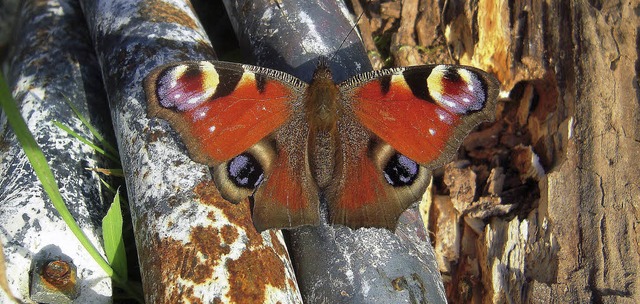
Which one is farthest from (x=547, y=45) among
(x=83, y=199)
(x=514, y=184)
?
(x=83, y=199)

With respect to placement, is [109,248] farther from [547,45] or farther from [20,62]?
[547,45]

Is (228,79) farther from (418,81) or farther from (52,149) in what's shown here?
(52,149)

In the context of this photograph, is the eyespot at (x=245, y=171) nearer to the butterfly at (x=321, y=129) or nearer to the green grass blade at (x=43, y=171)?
the butterfly at (x=321, y=129)

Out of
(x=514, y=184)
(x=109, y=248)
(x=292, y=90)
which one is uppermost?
(x=292, y=90)

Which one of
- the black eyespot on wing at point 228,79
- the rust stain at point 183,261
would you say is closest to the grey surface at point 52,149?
the rust stain at point 183,261

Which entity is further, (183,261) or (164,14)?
(164,14)

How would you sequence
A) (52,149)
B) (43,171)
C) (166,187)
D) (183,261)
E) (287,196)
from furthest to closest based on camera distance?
(52,149) → (287,196) → (166,187) → (183,261) → (43,171)

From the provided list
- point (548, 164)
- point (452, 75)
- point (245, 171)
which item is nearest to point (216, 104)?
point (245, 171)
